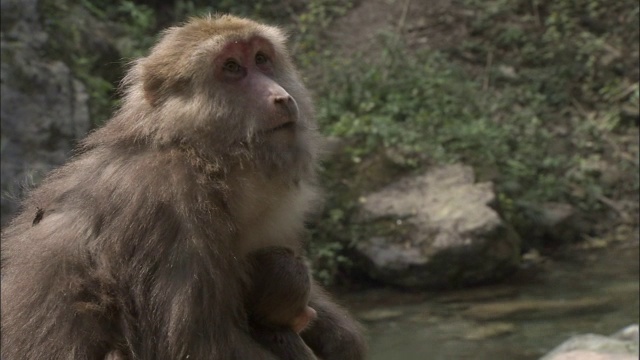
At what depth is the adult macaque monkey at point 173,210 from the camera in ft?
12.0

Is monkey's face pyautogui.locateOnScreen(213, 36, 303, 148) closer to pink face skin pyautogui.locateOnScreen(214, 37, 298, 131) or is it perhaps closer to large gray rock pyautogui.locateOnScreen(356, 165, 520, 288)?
pink face skin pyautogui.locateOnScreen(214, 37, 298, 131)

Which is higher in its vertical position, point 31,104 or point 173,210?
point 173,210

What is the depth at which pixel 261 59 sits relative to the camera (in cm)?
426

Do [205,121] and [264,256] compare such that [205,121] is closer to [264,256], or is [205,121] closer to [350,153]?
[264,256]

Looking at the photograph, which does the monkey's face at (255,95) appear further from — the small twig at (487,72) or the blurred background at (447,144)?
the small twig at (487,72)

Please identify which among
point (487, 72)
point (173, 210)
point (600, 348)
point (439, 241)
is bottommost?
point (439, 241)

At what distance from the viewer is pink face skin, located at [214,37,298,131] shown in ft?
13.1

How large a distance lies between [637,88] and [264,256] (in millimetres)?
9844

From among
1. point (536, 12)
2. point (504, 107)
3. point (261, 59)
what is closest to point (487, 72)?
point (504, 107)

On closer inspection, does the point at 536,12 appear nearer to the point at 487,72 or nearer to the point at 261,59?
the point at 487,72

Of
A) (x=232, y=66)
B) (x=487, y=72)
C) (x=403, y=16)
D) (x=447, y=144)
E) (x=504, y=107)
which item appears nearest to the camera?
(x=232, y=66)

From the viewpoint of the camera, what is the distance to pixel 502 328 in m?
9.26

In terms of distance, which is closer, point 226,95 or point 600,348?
point 226,95

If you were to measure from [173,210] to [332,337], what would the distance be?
1141mm
